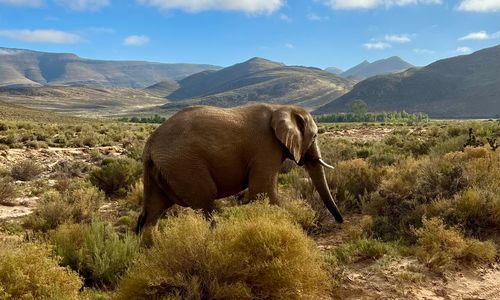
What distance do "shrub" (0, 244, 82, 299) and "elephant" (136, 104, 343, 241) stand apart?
2103mm

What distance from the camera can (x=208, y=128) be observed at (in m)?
6.58

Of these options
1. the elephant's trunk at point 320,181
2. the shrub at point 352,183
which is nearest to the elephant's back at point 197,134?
the elephant's trunk at point 320,181

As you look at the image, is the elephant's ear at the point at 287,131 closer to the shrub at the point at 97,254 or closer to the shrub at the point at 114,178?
the shrub at the point at 97,254

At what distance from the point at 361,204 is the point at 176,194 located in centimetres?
474

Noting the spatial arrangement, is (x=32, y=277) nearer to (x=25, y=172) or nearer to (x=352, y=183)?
(x=352, y=183)

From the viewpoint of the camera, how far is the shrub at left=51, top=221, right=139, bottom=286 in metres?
5.77

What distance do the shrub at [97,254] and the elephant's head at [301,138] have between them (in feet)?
8.77

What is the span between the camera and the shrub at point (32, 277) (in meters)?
4.31

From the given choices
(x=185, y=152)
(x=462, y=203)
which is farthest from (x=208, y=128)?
(x=462, y=203)

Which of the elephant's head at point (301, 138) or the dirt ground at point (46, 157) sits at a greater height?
the elephant's head at point (301, 138)

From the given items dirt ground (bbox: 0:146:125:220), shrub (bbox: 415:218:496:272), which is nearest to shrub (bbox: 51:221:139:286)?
shrub (bbox: 415:218:496:272)

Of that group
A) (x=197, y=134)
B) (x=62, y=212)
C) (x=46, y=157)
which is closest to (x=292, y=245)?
(x=197, y=134)

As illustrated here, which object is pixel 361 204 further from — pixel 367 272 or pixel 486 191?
pixel 367 272

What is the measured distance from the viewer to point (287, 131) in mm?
6918
